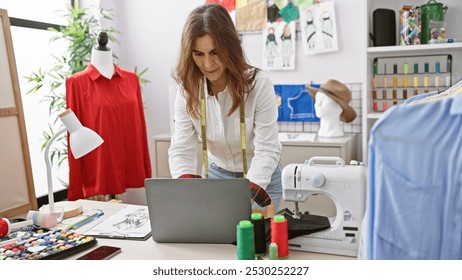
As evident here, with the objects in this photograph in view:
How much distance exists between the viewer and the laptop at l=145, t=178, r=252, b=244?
1353 millimetres

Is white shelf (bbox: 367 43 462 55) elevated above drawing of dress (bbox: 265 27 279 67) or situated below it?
below

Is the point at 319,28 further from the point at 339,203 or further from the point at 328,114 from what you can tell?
the point at 339,203

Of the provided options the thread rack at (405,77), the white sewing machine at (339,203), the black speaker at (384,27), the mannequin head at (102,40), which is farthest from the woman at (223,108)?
the thread rack at (405,77)

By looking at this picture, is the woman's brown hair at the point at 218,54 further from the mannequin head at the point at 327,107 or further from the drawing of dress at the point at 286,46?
the drawing of dress at the point at 286,46

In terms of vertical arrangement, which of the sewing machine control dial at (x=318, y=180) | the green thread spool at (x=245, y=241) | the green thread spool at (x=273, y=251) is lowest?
the green thread spool at (x=273, y=251)

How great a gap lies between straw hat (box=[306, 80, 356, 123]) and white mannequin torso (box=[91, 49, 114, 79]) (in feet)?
4.95

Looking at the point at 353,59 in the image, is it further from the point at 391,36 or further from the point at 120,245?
the point at 120,245

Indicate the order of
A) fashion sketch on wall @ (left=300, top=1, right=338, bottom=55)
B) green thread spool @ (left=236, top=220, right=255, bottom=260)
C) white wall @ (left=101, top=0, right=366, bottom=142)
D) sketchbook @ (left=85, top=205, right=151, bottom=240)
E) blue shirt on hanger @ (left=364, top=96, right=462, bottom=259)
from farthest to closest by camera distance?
white wall @ (left=101, top=0, right=366, bottom=142) < fashion sketch on wall @ (left=300, top=1, right=338, bottom=55) < sketchbook @ (left=85, top=205, right=151, bottom=240) < green thread spool @ (left=236, top=220, right=255, bottom=260) < blue shirt on hanger @ (left=364, top=96, right=462, bottom=259)

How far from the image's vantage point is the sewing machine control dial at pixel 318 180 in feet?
4.44

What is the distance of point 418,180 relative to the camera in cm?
84

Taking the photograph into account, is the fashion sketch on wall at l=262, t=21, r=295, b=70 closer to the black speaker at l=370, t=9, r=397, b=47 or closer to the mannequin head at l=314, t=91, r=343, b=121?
the mannequin head at l=314, t=91, r=343, b=121

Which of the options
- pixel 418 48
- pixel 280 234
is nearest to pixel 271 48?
pixel 418 48

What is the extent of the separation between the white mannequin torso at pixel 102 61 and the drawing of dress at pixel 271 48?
1375 mm

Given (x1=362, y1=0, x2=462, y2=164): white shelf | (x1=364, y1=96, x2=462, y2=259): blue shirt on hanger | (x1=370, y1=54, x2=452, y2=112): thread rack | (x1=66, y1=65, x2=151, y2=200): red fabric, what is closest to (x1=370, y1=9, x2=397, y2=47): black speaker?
(x1=362, y1=0, x2=462, y2=164): white shelf
